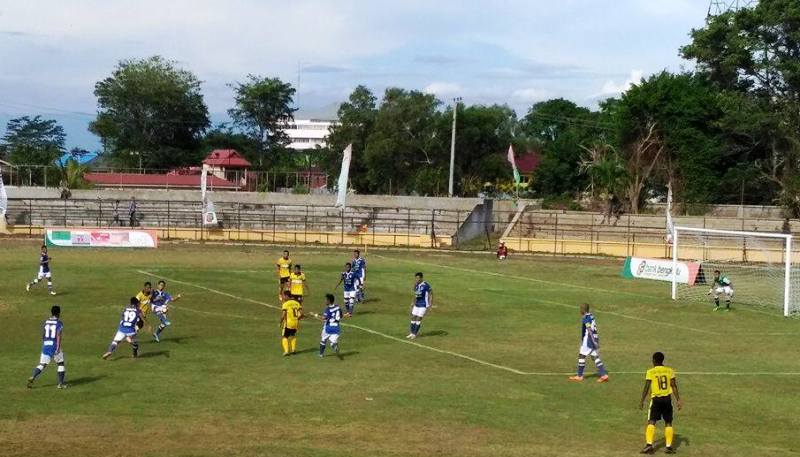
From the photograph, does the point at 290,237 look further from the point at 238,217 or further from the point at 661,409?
the point at 661,409

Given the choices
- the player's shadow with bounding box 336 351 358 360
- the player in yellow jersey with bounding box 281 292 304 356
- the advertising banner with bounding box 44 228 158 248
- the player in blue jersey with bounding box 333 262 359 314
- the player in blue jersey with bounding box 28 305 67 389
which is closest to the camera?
the player in blue jersey with bounding box 28 305 67 389

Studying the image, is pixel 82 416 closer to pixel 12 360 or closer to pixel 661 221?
pixel 12 360

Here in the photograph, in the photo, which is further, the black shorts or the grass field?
the grass field

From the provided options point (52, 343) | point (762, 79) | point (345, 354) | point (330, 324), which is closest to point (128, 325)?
point (52, 343)

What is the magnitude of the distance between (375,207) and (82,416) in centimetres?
6427

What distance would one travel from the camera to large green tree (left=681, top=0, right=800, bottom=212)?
290 feet

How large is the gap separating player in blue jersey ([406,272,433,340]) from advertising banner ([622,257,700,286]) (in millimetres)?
24995

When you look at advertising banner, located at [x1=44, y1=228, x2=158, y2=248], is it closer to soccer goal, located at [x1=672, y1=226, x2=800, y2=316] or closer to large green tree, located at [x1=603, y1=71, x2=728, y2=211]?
soccer goal, located at [x1=672, y1=226, x2=800, y2=316]

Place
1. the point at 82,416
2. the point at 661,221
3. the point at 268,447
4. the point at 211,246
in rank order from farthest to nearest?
the point at 661,221, the point at 211,246, the point at 82,416, the point at 268,447

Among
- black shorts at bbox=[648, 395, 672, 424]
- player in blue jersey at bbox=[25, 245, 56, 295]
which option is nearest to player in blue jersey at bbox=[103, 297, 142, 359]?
black shorts at bbox=[648, 395, 672, 424]

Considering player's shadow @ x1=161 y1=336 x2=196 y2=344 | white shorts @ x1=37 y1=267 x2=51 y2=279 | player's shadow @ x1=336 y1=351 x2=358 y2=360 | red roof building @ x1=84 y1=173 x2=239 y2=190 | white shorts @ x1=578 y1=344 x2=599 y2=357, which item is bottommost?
player's shadow @ x1=161 y1=336 x2=196 y2=344

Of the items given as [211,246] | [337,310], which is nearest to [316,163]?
[211,246]

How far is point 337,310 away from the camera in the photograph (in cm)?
2892

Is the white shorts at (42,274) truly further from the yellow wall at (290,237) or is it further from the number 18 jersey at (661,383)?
the yellow wall at (290,237)
